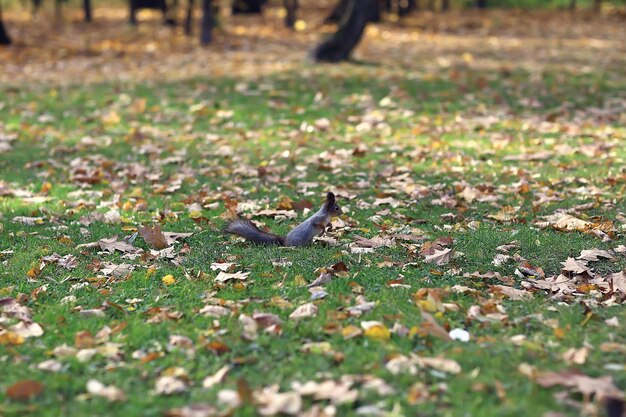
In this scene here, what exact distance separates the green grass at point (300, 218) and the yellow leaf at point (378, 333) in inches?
1.9

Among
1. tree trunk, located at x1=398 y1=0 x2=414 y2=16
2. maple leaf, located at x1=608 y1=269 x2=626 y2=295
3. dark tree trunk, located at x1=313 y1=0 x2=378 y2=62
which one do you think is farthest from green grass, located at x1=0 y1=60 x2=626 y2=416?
tree trunk, located at x1=398 y1=0 x2=414 y2=16

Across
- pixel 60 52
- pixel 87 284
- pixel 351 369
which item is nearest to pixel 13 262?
pixel 87 284

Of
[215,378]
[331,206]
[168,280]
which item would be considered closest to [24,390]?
[215,378]

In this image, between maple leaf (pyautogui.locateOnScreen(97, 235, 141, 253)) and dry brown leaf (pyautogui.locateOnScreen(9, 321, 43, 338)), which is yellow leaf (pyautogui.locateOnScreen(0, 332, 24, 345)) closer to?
dry brown leaf (pyautogui.locateOnScreen(9, 321, 43, 338))

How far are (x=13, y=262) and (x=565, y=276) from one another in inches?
150

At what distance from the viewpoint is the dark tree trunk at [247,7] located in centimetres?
2816

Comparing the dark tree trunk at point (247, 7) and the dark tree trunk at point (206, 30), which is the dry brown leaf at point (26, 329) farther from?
the dark tree trunk at point (247, 7)

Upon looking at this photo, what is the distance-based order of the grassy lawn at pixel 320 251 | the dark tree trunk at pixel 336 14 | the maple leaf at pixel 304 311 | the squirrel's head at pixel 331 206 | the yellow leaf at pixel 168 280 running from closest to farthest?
the grassy lawn at pixel 320 251 < the maple leaf at pixel 304 311 < the yellow leaf at pixel 168 280 < the squirrel's head at pixel 331 206 < the dark tree trunk at pixel 336 14

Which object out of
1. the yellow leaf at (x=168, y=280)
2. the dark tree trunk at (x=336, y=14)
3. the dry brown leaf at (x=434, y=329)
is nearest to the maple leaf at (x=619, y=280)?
the dry brown leaf at (x=434, y=329)

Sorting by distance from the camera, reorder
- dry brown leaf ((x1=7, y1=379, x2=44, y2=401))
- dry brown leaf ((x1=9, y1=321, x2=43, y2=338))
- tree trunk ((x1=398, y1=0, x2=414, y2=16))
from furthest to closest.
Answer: tree trunk ((x1=398, y1=0, x2=414, y2=16)) < dry brown leaf ((x1=9, y1=321, x2=43, y2=338)) < dry brown leaf ((x1=7, y1=379, x2=44, y2=401))

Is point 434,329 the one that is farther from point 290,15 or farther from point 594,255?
point 290,15

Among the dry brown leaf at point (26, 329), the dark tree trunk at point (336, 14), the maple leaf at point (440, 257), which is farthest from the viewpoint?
the dark tree trunk at point (336, 14)

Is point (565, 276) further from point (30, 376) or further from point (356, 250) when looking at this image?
point (30, 376)

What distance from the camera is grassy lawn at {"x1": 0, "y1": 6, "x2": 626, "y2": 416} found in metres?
4.07
